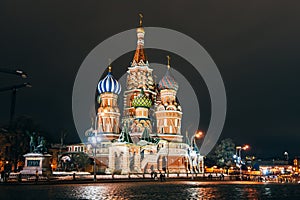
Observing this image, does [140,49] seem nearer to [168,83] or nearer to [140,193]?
[168,83]

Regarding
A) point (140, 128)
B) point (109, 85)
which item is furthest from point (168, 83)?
point (140, 128)

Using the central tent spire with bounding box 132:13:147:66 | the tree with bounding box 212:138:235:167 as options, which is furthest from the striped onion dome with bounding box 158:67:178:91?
the tree with bounding box 212:138:235:167

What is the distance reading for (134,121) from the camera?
80500 millimetres

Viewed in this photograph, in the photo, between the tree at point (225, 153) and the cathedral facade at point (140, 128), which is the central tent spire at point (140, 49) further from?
the tree at point (225, 153)

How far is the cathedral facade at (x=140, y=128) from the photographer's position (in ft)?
229

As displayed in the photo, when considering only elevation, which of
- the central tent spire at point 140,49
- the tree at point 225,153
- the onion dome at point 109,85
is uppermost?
the central tent spire at point 140,49

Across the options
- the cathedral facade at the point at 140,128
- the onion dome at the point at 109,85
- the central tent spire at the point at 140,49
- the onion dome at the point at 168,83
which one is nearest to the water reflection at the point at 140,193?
the cathedral facade at the point at 140,128

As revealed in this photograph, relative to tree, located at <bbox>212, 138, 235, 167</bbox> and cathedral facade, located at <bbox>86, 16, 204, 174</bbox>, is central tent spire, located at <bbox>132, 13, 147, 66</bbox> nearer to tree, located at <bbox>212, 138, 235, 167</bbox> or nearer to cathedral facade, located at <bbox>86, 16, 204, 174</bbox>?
cathedral facade, located at <bbox>86, 16, 204, 174</bbox>

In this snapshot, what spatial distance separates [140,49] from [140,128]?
24591 mm

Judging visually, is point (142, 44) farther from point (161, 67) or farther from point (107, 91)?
point (107, 91)

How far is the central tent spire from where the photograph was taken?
91819 millimetres

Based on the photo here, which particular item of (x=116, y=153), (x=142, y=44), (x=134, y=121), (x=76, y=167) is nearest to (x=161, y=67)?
(x=142, y=44)

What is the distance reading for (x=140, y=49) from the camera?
94.1 meters

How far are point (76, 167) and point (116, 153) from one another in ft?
29.4
